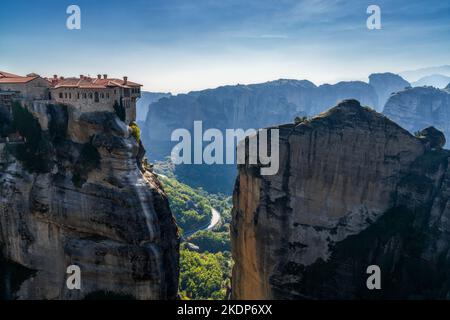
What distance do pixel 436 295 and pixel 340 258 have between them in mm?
9161

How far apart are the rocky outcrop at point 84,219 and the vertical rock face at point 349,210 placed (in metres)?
11.6

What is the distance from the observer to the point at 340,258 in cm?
4478

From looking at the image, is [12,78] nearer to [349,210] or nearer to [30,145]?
[30,145]

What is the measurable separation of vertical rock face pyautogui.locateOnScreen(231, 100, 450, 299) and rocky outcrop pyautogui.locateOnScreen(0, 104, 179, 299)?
11647mm

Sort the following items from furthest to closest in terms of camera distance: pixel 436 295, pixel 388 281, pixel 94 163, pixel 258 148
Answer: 1. pixel 258 148
2. pixel 94 163
3. pixel 388 281
4. pixel 436 295

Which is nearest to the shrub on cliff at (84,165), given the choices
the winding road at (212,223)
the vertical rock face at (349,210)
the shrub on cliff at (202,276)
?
the vertical rock face at (349,210)

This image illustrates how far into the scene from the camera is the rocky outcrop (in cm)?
4403

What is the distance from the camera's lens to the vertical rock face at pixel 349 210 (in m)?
42.4

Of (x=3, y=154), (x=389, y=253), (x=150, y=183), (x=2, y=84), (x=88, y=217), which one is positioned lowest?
(x=389, y=253)

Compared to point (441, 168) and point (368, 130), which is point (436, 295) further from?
point (368, 130)

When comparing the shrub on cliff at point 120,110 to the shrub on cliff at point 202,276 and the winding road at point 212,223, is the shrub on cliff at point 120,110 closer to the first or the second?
the shrub on cliff at point 202,276

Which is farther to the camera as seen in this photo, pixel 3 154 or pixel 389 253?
pixel 3 154

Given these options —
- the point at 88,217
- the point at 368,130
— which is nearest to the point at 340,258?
the point at 368,130

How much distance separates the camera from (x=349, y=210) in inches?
1774
